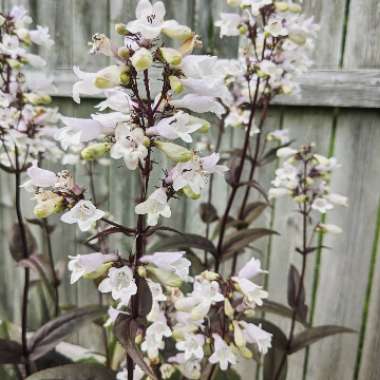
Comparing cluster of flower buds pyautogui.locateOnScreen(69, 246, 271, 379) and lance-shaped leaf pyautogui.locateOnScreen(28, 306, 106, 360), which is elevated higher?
cluster of flower buds pyautogui.locateOnScreen(69, 246, 271, 379)

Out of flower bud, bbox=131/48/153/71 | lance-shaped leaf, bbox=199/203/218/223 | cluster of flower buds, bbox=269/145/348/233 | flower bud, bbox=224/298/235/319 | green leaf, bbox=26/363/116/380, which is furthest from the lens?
lance-shaped leaf, bbox=199/203/218/223

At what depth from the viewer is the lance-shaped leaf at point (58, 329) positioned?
4.55 ft

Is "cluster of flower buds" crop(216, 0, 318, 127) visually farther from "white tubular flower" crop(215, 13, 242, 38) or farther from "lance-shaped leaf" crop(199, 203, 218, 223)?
"lance-shaped leaf" crop(199, 203, 218, 223)

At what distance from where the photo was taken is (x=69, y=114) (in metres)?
2.32

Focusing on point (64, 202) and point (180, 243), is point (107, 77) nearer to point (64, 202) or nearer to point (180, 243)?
point (64, 202)

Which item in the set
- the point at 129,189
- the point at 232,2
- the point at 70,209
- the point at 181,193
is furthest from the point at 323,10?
the point at 70,209

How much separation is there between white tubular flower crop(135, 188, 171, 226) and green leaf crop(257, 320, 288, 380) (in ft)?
2.85

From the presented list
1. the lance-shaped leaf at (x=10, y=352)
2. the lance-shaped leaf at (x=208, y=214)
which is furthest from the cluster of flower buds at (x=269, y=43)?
the lance-shaped leaf at (x=10, y=352)

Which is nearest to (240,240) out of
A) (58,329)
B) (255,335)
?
(255,335)

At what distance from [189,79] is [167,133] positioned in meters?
0.12

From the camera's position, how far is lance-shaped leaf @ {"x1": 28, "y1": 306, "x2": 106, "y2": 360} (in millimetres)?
1387

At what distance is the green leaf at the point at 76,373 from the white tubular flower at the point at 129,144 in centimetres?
65

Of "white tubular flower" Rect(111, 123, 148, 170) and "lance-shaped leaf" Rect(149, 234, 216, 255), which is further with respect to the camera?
"lance-shaped leaf" Rect(149, 234, 216, 255)

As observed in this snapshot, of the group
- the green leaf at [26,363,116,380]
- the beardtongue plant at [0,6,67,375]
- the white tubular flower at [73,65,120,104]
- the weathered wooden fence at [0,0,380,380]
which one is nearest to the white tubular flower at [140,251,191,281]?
the white tubular flower at [73,65,120,104]
